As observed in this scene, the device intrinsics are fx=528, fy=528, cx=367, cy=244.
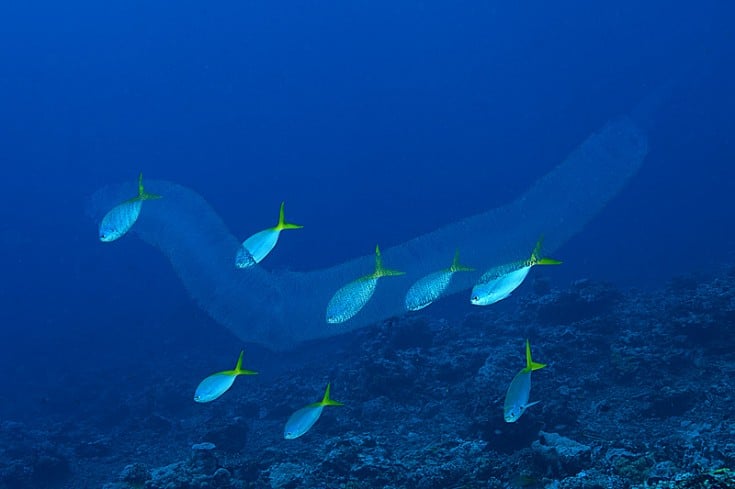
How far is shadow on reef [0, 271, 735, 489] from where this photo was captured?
5125mm

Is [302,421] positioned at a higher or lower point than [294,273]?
lower

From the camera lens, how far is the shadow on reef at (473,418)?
16.8 ft

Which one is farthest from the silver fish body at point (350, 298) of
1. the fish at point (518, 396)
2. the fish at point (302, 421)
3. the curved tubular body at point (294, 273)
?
the curved tubular body at point (294, 273)

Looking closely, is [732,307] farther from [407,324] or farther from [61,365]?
[61,365]

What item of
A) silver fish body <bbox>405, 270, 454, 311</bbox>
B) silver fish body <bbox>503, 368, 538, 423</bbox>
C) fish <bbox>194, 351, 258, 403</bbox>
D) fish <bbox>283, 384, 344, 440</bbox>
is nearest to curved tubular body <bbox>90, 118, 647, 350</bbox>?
silver fish body <bbox>405, 270, 454, 311</bbox>

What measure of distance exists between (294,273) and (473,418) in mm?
7098

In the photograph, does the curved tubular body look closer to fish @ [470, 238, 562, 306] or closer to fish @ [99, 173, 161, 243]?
fish @ [99, 173, 161, 243]

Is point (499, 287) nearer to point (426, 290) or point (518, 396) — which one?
point (518, 396)

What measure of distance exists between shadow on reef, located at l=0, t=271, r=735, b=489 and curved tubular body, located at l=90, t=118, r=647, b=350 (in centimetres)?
116

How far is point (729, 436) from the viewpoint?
202 inches

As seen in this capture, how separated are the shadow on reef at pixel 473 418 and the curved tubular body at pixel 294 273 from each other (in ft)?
3.82

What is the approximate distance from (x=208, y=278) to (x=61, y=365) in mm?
14142

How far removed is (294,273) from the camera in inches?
512

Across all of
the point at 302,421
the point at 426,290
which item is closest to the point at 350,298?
the point at 426,290
